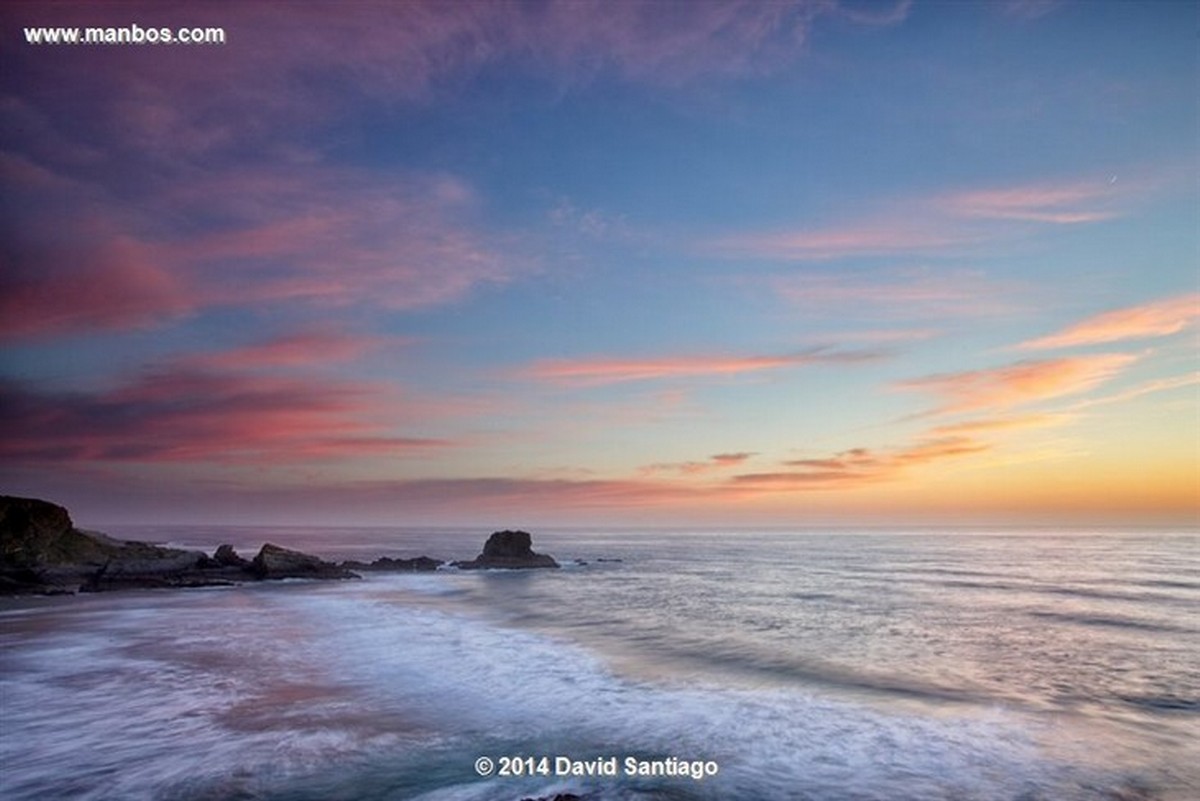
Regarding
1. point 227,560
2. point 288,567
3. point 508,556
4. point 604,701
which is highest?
point 227,560

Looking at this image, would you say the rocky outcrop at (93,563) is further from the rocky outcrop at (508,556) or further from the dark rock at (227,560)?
the rocky outcrop at (508,556)

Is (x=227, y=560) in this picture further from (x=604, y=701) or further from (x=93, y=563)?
(x=604, y=701)

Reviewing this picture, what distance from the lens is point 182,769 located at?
11609 mm

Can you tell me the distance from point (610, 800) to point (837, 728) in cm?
695

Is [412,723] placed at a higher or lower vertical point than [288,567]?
lower

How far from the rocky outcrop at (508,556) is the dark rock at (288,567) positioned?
15594 millimetres

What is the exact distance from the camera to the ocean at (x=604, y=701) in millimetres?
11432

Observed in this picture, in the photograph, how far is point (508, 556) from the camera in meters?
69.8

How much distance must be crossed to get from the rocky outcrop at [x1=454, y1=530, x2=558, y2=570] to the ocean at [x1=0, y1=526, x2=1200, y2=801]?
1281 inches

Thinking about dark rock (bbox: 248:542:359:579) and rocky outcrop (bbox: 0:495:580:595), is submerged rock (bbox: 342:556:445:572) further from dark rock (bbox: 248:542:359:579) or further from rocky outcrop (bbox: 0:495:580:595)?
dark rock (bbox: 248:542:359:579)

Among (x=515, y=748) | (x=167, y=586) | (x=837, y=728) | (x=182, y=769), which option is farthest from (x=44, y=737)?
(x=167, y=586)

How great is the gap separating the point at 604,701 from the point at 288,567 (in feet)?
147

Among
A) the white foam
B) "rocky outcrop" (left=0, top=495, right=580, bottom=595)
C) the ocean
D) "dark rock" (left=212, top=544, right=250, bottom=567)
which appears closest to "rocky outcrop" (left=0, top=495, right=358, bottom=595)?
"rocky outcrop" (left=0, top=495, right=580, bottom=595)

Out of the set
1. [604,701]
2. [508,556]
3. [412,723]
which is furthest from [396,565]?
[412,723]
